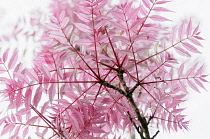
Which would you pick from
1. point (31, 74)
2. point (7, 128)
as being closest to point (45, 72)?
point (31, 74)

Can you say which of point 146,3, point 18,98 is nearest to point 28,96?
point 18,98

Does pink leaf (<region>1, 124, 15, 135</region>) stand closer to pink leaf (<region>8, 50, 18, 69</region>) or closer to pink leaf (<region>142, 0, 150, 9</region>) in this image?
pink leaf (<region>8, 50, 18, 69</region>)

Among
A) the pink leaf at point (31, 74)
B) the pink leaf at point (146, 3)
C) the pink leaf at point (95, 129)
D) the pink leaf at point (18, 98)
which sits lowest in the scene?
the pink leaf at point (95, 129)

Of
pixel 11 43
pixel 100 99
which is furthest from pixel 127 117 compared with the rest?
pixel 11 43

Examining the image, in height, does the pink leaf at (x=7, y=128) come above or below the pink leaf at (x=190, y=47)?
below

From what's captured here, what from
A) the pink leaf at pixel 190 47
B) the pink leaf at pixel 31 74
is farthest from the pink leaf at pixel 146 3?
the pink leaf at pixel 31 74

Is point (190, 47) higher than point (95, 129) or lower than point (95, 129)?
higher

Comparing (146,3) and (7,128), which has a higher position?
(146,3)

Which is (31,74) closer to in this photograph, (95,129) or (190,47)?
(95,129)

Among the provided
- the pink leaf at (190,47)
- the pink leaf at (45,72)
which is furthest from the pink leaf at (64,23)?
Answer: the pink leaf at (190,47)

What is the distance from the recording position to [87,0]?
0.26m

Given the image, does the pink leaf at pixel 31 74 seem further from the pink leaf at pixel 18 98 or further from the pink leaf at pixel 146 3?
the pink leaf at pixel 146 3

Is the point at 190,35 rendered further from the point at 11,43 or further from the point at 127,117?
the point at 11,43

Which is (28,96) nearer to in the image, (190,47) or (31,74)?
(31,74)
